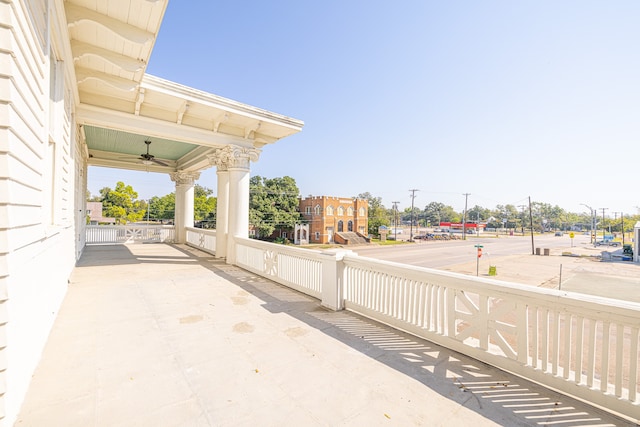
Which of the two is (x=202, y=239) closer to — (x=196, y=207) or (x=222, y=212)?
(x=222, y=212)

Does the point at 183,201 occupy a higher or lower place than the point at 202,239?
higher

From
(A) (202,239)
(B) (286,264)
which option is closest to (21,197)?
(B) (286,264)

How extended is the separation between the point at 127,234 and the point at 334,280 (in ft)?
43.4

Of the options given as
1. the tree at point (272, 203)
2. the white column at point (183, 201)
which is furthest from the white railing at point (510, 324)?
the tree at point (272, 203)

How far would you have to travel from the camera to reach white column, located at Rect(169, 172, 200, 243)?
11.6 metres

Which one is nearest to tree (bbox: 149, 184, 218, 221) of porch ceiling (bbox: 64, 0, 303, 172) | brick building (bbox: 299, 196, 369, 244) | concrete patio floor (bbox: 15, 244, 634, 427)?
brick building (bbox: 299, 196, 369, 244)

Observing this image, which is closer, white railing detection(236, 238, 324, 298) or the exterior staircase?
white railing detection(236, 238, 324, 298)

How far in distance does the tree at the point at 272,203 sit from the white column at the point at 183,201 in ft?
75.6

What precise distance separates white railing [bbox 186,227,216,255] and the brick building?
2845 cm

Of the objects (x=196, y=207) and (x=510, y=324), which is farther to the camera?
(x=196, y=207)

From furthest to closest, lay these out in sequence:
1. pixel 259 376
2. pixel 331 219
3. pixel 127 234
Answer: pixel 331 219 → pixel 127 234 → pixel 259 376

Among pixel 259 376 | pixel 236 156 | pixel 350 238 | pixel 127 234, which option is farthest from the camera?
pixel 350 238

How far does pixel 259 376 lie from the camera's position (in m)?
2.38

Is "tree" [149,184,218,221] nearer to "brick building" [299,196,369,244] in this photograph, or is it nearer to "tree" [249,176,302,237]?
"tree" [249,176,302,237]
